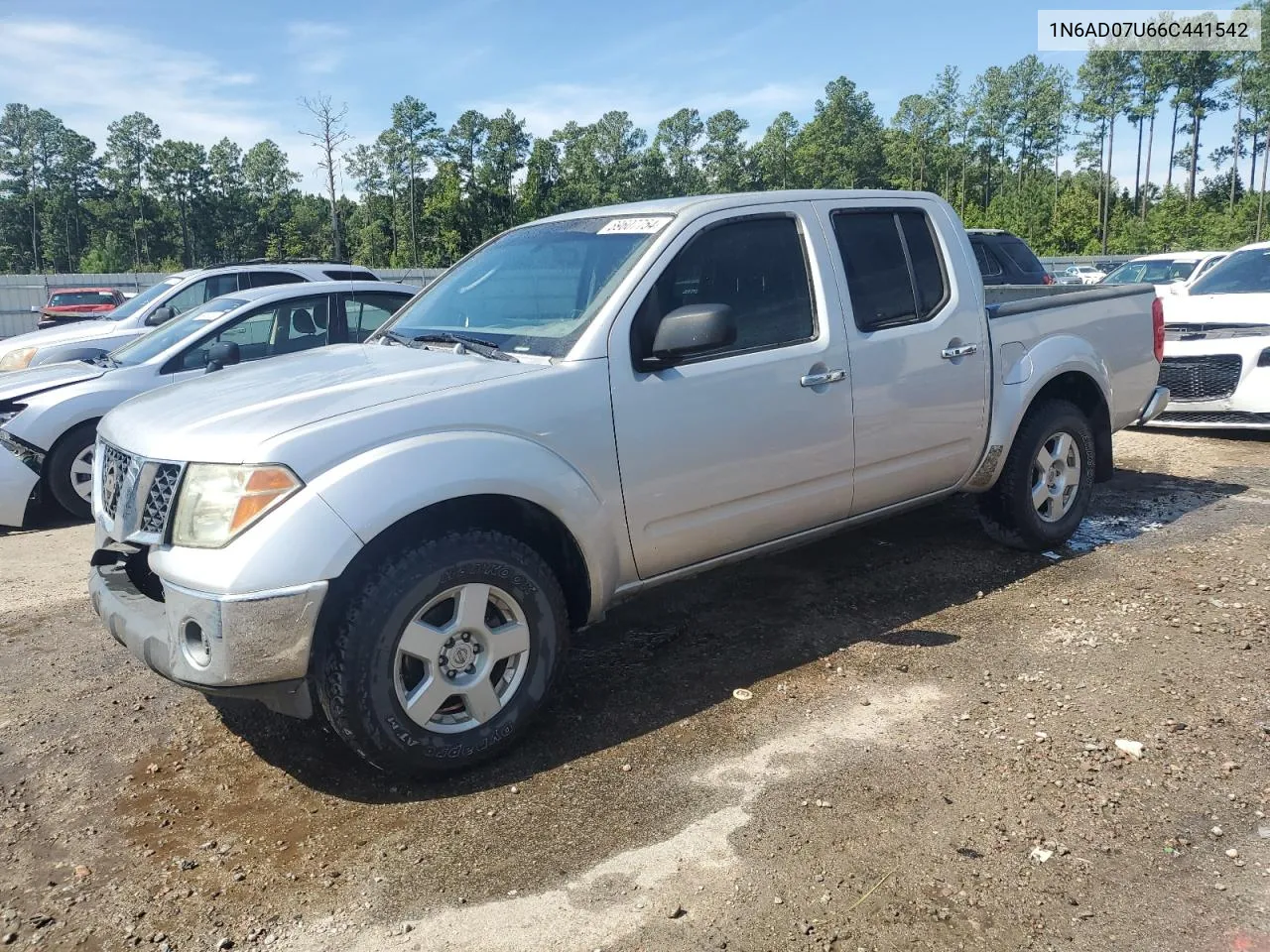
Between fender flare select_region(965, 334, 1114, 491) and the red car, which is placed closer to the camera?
fender flare select_region(965, 334, 1114, 491)

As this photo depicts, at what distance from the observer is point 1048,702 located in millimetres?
3678

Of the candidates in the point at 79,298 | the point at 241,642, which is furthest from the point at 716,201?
the point at 79,298

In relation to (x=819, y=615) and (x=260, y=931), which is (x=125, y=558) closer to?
(x=260, y=931)

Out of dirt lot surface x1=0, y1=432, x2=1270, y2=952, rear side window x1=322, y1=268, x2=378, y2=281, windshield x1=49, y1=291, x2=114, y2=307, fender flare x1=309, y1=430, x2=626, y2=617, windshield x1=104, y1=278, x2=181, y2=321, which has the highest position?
windshield x1=49, y1=291, x2=114, y2=307

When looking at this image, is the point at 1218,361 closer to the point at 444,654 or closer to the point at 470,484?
the point at 470,484

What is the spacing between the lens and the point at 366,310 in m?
8.10

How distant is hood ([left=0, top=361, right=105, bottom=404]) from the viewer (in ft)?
23.6

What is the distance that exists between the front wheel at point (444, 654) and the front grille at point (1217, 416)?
723 cm

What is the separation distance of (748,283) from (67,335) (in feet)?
32.9

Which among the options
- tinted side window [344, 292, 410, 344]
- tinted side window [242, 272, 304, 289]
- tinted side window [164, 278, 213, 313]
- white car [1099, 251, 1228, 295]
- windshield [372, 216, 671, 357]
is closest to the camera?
windshield [372, 216, 671, 357]

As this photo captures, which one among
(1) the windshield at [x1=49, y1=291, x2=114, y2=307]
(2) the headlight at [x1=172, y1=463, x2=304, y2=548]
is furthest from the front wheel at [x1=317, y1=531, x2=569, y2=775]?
(1) the windshield at [x1=49, y1=291, x2=114, y2=307]

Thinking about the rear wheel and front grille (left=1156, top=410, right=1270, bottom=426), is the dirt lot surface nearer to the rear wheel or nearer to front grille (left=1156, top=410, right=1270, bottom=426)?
the rear wheel

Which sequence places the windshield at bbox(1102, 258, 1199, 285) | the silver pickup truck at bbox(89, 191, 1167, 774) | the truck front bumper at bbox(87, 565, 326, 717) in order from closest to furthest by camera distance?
the truck front bumper at bbox(87, 565, 326, 717) < the silver pickup truck at bbox(89, 191, 1167, 774) < the windshield at bbox(1102, 258, 1199, 285)

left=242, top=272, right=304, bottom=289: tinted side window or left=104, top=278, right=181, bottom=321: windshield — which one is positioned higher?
left=242, top=272, right=304, bottom=289: tinted side window
